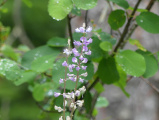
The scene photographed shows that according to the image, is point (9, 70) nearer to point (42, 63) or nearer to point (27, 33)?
point (42, 63)

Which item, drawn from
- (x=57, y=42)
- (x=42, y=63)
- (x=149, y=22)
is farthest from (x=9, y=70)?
(x=149, y=22)

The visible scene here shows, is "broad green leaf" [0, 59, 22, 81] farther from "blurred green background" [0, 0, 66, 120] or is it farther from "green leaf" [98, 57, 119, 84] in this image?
"blurred green background" [0, 0, 66, 120]

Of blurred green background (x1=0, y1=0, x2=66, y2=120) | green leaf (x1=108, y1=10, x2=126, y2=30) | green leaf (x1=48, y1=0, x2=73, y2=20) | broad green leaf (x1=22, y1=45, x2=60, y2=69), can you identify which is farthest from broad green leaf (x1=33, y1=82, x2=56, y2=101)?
blurred green background (x1=0, y1=0, x2=66, y2=120)

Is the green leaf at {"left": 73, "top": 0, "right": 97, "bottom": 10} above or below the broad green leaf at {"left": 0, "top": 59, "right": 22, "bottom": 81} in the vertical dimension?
above

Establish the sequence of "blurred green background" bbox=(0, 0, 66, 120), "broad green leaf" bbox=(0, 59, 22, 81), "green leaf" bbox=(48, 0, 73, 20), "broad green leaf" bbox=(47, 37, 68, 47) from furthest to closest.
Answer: "blurred green background" bbox=(0, 0, 66, 120) → "broad green leaf" bbox=(47, 37, 68, 47) → "broad green leaf" bbox=(0, 59, 22, 81) → "green leaf" bbox=(48, 0, 73, 20)

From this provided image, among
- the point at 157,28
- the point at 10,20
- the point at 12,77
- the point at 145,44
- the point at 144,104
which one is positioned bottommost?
the point at 10,20

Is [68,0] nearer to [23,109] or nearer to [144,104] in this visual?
[144,104]

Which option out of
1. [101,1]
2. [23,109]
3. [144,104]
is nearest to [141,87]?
[144,104]
